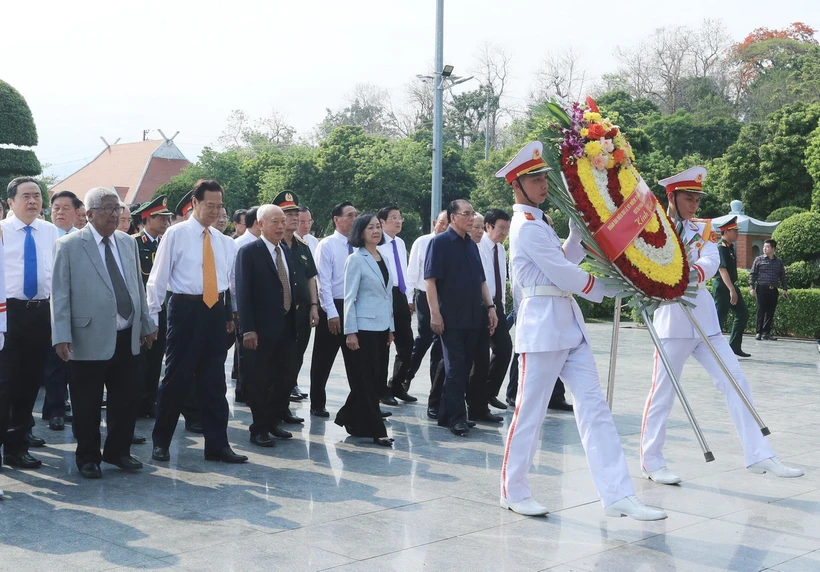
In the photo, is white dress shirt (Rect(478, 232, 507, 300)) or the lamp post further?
the lamp post

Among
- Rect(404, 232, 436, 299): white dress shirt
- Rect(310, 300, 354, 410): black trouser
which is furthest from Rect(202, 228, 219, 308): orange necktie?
Rect(404, 232, 436, 299): white dress shirt

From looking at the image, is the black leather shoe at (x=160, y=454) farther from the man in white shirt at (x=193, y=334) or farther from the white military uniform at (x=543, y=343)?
the white military uniform at (x=543, y=343)

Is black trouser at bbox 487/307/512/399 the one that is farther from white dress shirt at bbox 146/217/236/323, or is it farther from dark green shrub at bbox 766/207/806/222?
dark green shrub at bbox 766/207/806/222

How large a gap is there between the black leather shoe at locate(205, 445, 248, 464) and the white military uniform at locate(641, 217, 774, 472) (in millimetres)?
2703

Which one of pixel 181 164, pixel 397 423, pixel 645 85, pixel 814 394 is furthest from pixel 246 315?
pixel 181 164

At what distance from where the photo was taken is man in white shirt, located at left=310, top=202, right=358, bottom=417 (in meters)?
8.24

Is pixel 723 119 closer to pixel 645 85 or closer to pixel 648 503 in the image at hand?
pixel 645 85

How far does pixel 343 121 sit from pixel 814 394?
6495cm

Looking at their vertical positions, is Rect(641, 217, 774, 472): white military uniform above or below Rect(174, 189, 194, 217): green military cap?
below

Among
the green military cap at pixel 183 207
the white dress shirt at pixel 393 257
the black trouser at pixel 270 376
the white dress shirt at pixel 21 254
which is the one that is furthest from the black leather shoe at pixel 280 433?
the green military cap at pixel 183 207

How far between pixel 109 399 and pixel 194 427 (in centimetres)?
150

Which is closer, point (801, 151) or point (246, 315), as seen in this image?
point (246, 315)

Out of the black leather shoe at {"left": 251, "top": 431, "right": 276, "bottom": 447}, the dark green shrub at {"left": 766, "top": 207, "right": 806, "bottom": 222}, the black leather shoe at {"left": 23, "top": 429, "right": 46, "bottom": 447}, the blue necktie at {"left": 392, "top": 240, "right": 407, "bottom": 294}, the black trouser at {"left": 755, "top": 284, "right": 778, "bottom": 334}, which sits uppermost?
the dark green shrub at {"left": 766, "top": 207, "right": 806, "bottom": 222}

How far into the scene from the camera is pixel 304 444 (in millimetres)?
7086
